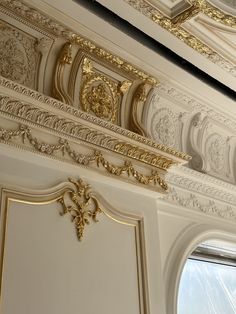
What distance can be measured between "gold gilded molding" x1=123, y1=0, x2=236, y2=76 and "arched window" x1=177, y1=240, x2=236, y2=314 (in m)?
1.12

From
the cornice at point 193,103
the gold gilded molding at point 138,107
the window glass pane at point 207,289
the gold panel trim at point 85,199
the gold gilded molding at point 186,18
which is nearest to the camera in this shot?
the gold panel trim at point 85,199

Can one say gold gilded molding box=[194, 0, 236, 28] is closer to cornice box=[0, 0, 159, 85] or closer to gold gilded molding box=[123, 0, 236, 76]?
gold gilded molding box=[123, 0, 236, 76]

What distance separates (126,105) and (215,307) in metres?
1.39

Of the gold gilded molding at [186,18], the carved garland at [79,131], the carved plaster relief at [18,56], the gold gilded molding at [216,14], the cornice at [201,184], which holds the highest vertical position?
the gold gilded molding at [216,14]

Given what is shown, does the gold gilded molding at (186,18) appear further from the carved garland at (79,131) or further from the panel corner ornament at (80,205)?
the panel corner ornament at (80,205)

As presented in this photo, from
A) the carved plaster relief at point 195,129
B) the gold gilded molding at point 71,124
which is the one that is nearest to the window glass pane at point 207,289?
the carved plaster relief at point 195,129

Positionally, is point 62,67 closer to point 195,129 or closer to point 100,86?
point 100,86

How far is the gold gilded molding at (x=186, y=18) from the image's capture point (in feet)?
6.35

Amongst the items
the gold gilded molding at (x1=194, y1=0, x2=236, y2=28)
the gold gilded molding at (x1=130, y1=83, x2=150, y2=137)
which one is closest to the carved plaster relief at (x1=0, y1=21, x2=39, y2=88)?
the gold gilded molding at (x1=130, y1=83, x2=150, y2=137)

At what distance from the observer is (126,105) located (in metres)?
2.31

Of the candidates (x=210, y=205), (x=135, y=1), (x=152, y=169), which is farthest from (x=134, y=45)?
(x=210, y=205)

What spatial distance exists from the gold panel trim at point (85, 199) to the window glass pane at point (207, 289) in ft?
2.19

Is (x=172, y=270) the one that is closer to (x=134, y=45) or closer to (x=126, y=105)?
(x=126, y=105)

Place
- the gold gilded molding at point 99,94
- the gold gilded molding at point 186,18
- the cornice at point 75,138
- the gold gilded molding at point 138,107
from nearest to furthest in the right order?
the cornice at point 75,138
the gold gilded molding at point 186,18
the gold gilded molding at point 99,94
the gold gilded molding at point 138,107
